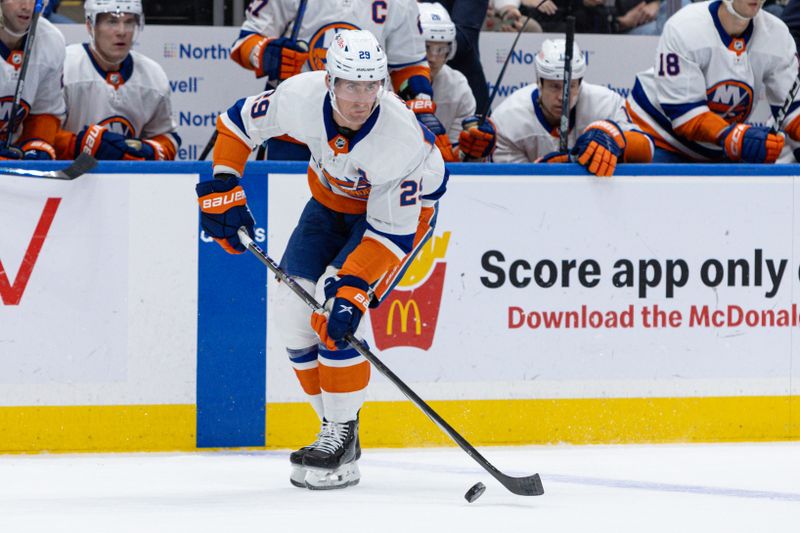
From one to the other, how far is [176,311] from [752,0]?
2.16m

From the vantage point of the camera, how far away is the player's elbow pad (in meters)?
4.39

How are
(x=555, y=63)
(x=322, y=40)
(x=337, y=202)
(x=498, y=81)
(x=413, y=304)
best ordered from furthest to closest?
(x=498, y=81) → (x=555, y=63) → (x=322, y=40) → (x=413, y=304) → (x=337, y=202)

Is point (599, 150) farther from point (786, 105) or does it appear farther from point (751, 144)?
point (786, 105)

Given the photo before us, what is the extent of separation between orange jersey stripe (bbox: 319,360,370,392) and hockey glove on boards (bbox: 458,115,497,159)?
1472 millimetres

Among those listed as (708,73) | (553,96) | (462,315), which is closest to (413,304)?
(462,315)

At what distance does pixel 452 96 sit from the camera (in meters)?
5.31

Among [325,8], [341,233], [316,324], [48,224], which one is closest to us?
[316,324]

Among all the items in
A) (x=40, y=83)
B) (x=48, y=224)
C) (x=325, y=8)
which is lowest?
(x=48, y=224)

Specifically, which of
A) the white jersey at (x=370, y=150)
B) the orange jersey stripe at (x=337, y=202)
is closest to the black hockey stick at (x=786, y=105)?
the white jersey at (x=370, y=150)

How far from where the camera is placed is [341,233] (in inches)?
144

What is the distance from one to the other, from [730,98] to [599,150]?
70cm

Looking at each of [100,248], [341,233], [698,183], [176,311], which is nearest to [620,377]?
[698,183]

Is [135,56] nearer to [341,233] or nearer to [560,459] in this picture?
[341,233]

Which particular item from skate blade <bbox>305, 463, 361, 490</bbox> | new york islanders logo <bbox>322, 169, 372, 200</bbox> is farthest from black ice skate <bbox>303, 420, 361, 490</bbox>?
new york islanders logo <bbox>322, 169, 372, 200</bbox>
